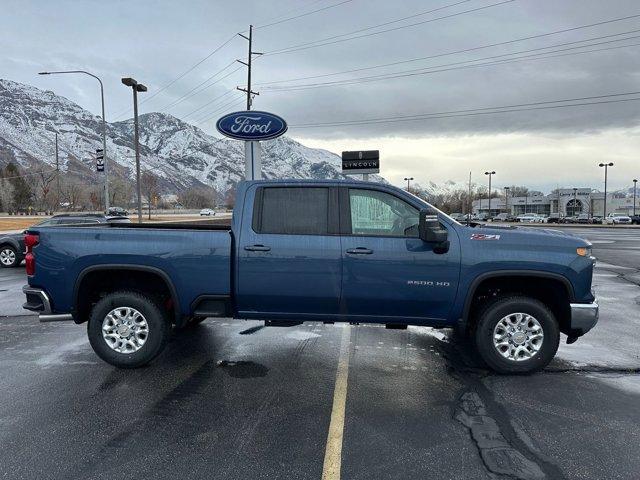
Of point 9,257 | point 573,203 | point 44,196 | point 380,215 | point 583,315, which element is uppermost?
point 44,196

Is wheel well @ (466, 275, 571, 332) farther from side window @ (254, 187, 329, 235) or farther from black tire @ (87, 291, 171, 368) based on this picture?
black tire @ (87, 291, 171, 368)

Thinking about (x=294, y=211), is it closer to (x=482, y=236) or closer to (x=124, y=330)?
(x=482, y=236)

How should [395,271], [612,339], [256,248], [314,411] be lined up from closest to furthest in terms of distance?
[314,411] < [395,271] < [256,248] < [612,339]

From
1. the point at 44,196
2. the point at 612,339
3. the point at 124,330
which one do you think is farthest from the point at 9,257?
the point at 44,196

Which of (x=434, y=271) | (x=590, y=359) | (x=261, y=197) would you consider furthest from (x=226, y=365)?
(x=590, y=359)

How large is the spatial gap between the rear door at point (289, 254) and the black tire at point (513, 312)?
158 cm

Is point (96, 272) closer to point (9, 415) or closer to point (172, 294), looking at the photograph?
point (172, 294)

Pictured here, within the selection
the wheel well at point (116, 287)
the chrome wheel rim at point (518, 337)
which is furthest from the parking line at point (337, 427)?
the wheel well at point (116, 287)

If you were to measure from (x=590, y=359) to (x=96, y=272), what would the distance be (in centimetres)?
572

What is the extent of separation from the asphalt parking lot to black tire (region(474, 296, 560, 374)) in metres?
0.15

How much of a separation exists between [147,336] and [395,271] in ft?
9.02

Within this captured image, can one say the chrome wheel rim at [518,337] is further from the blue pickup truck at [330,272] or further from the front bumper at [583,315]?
the front bumper at [583,315]

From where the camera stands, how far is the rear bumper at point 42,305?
4.93m

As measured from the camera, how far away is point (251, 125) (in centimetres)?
1401
